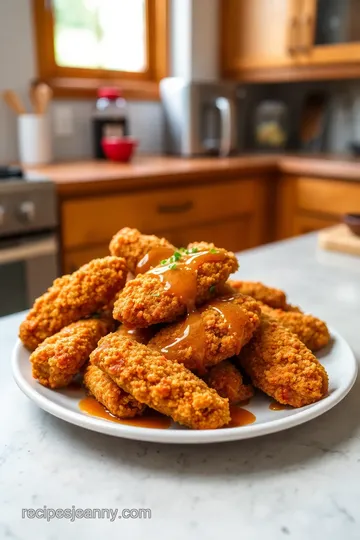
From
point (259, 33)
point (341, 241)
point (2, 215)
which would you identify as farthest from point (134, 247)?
point (259, 33)

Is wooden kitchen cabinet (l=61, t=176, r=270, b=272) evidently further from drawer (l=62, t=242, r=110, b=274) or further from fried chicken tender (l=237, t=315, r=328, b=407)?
fried chicken tender (l=237, t=315, r=328, b=407)

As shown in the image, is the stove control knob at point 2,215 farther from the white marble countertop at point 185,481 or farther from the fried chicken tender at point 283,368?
the fried chicken tender at point 283,368

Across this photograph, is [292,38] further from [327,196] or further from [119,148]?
[119,148]

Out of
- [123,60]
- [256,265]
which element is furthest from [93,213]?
[123,60]

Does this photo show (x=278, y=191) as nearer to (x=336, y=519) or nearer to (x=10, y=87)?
(x=10, y=87)

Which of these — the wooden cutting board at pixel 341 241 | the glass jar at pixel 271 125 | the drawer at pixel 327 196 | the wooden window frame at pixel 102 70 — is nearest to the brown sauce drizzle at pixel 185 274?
the wooden cutting board at pixel 341 241

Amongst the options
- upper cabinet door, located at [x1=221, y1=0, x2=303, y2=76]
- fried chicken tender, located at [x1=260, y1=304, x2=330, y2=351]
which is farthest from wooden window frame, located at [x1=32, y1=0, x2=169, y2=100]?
fried chicken tender, located at [x1=260, y1=304, x2=330, y2=351]
